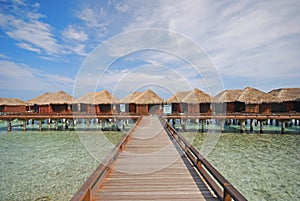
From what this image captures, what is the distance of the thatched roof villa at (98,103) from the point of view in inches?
1160

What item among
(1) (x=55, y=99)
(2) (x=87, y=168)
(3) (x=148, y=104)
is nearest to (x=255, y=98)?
(3) (x=148, y=104)

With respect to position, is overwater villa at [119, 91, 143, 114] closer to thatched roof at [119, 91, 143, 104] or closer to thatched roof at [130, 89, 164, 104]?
thatched roof at [119, 91, 143, 104]

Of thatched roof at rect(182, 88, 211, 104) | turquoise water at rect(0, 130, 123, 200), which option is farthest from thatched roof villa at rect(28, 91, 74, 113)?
thatched roof at rect(182, 88, 211, 104)

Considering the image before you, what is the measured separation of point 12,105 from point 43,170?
103ft

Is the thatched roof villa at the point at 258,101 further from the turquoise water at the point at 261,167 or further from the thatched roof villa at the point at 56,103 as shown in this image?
the thatched roof villa at the point at 56,103

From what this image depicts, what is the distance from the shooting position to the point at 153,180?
4.60 m

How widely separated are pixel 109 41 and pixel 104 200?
11.1 m

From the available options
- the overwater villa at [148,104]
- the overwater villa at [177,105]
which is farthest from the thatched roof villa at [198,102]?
the overwater villa at [148,104]

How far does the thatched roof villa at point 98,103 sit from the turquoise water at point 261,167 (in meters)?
17.1

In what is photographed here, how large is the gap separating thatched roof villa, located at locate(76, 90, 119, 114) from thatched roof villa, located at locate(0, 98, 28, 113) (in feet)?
37.4

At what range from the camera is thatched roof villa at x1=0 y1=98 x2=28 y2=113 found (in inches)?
1350

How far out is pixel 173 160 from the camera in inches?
247

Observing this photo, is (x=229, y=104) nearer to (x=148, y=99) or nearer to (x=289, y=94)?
(x=289, y=94)

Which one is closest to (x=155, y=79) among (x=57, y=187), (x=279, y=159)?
(x=279, y=159)
